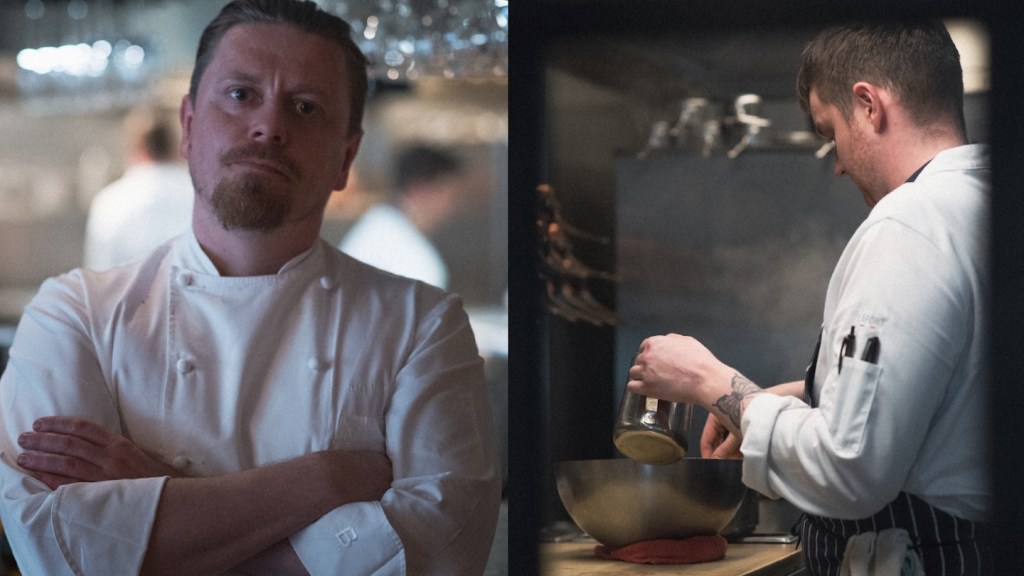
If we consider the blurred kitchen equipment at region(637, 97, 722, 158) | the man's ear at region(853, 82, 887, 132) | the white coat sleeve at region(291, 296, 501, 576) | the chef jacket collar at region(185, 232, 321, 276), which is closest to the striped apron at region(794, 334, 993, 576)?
the man's ear at region(853, 82, 887, 132)

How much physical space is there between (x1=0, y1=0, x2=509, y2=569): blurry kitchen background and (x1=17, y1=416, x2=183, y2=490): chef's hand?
0.84 ft

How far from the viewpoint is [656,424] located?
1360mm

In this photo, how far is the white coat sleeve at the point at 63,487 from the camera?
1.45 meters

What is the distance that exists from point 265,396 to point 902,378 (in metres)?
0.80

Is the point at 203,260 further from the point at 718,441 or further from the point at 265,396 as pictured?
the point at 718,441

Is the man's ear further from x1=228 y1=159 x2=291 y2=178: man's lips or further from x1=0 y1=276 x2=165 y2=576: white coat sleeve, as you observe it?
x1=0 y1=276 x2=165 y2=576: white coat sleeve

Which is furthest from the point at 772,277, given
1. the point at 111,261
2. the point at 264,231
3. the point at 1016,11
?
the point at 111,261

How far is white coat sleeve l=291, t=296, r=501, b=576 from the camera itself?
1.46m

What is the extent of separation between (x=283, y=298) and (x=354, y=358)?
0.41 ft

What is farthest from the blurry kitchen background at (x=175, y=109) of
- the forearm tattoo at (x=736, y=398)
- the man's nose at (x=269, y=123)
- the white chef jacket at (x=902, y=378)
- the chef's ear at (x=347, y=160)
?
the white chef jacket at (x=902, y=378)

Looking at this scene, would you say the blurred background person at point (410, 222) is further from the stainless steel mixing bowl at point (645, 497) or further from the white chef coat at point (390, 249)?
the stainless steel mixing bowl at point (645, 497)

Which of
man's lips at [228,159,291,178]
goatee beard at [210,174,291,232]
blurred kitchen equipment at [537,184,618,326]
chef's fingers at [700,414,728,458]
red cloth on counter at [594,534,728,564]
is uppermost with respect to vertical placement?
man's lips at [228,159,291,178]

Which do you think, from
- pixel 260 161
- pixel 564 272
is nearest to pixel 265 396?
pixel 260 161

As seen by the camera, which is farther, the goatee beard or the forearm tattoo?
the goatee beard
